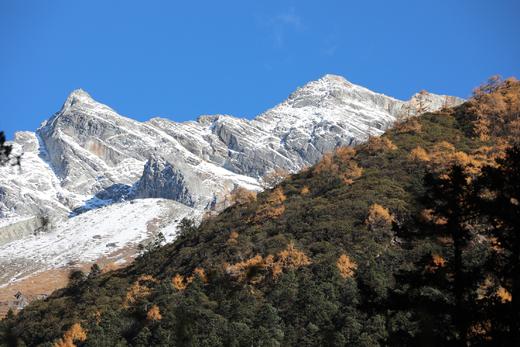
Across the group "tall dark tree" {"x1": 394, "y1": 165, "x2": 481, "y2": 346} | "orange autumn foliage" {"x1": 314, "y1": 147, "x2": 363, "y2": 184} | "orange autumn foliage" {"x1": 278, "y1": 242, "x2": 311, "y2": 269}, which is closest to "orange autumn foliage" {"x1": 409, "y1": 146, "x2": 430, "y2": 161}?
"orange autumn foliage" {"x1": 314, "y1": 147, "x2": 363, "y2": 184}

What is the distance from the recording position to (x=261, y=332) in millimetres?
66250

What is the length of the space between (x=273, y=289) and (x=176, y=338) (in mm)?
13238

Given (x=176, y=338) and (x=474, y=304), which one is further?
(x=176, y=338)

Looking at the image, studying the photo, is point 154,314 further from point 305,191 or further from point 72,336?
point 305,191

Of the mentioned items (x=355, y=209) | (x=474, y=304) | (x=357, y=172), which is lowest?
(x=474, y=304)

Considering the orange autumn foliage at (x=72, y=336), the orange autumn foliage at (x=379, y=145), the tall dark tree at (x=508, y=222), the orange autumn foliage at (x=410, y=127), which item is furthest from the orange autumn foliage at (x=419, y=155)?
the tall dark tree at (x=508, y=222)

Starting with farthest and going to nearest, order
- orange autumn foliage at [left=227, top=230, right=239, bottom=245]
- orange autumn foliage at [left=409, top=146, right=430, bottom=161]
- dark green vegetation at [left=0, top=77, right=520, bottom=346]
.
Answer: orange autumn foliage at [left=409, top=146, right=430, bottom=161] → orange autumn foliage at [left=227, top=230, right=239, bottom=245] → dark green vegetation at [left=0, top=77, right=520, bottom=346]

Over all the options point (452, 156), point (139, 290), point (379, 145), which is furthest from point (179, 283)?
point (379, 145)

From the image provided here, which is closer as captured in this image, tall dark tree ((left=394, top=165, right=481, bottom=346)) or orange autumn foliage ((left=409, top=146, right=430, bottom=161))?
tall dark tree ((left=394, top=165, right=481, bottom=346))

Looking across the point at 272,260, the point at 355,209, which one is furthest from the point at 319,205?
the point at 272,260

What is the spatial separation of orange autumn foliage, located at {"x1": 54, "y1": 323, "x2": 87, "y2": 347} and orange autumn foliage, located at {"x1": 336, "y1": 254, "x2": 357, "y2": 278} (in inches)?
1352

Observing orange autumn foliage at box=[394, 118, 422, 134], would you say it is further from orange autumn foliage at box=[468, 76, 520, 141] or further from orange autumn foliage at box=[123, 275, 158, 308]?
orange autumn foliage at box=[123, 275, 158, 308]

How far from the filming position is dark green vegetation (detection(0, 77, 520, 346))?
24891 mm

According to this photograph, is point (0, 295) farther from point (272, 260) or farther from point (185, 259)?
point (272, 260)
